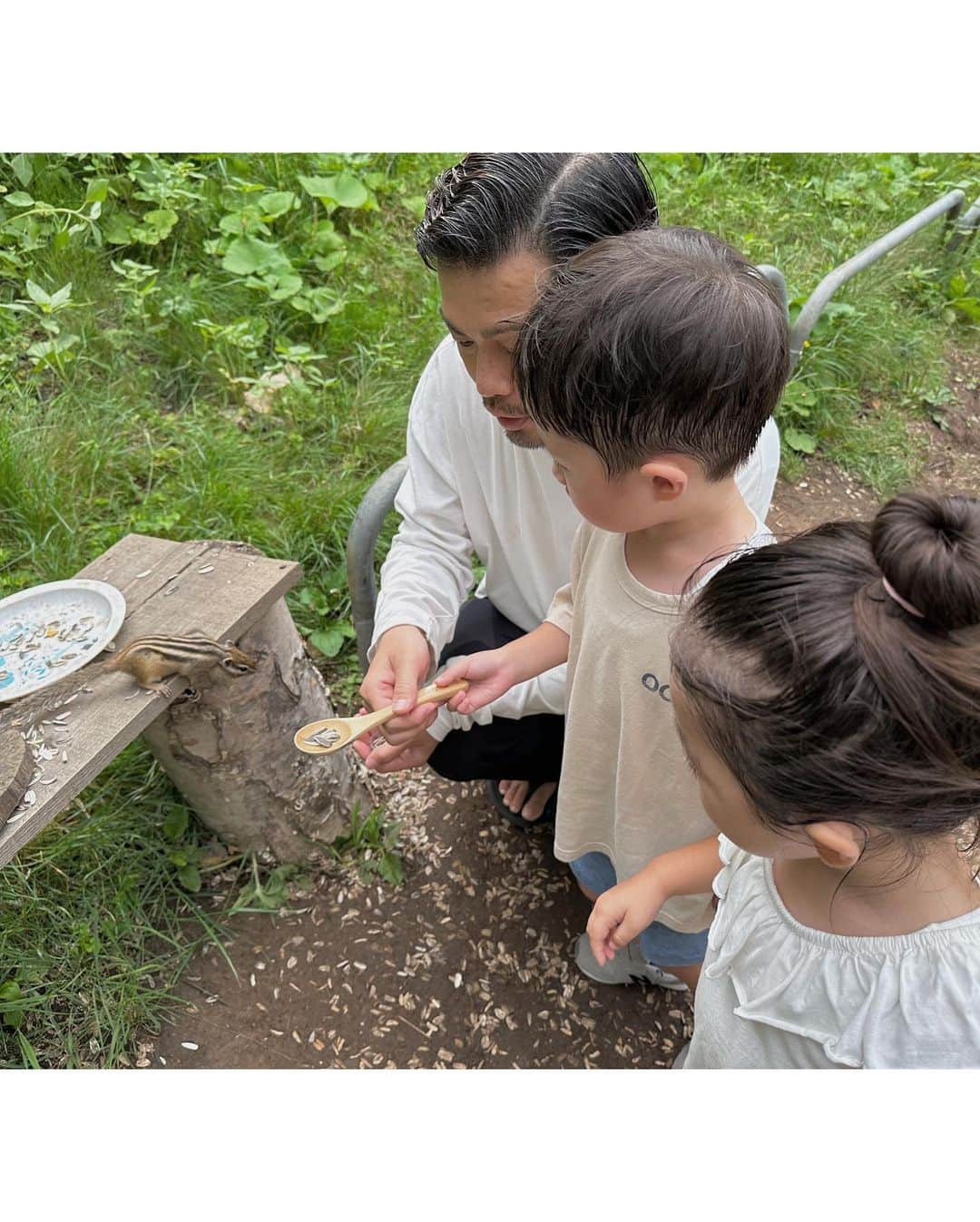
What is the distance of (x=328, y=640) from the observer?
2.66 meters

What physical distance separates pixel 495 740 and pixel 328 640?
0.89m

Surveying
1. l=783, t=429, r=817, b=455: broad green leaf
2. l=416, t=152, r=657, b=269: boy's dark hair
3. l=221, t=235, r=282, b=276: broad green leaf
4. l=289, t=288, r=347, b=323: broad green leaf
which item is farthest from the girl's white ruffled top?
l=221, t=235, r=282, b=276: broad green leaf

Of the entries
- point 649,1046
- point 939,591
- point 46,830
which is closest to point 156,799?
point 46,830

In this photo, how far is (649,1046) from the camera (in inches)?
76.3

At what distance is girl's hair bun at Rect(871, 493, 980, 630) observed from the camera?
0.79m

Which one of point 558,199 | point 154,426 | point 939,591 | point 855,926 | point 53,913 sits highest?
point 558,199

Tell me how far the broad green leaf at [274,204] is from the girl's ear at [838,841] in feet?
10.6

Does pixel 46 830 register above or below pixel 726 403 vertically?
below

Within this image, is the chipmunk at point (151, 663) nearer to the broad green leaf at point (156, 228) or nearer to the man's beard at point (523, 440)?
the man's beard at point (523, 440)

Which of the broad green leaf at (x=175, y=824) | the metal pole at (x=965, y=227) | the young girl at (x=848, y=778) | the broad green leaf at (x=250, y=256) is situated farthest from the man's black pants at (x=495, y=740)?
the metal pole at (x=965, y=227)

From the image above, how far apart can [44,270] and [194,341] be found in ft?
1.96

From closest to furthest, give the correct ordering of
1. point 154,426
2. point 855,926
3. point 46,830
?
point 855,926, point 46,830, point 154,426

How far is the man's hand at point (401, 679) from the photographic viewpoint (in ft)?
5.51

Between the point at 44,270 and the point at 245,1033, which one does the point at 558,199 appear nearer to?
the point at 245,1033
